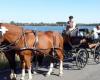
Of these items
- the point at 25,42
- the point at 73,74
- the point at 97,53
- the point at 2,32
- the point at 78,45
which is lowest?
the point at 73,74

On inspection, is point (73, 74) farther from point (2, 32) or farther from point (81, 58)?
point (2, 32)

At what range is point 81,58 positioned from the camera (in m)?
13.2

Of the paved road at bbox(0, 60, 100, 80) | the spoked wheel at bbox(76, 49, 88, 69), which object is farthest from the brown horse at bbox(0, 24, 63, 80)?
the spoked wheel at bbox(76, 49, 88, 69)

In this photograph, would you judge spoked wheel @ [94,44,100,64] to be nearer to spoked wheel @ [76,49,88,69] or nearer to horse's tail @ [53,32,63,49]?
spoked wheel @ [76,49,88,69]

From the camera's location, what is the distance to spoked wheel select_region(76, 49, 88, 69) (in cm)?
1312

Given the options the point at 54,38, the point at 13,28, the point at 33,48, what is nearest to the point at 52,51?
the point at 54,38

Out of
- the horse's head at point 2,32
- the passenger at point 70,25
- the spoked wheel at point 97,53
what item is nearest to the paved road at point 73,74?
the spoked wheel at point 97,53

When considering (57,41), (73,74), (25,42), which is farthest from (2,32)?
(73,74)

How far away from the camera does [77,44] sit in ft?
43.8

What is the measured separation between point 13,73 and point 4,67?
6.89 ft

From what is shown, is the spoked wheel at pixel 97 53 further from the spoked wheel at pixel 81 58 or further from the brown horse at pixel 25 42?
the brown horse at pixel 25 42

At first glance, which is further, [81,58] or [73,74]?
[81,58]

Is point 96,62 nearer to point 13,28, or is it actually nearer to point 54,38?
point 54,38

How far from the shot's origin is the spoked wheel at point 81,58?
13.1 metres
